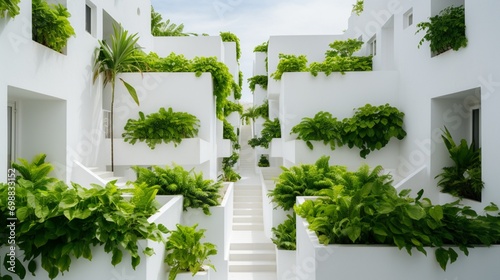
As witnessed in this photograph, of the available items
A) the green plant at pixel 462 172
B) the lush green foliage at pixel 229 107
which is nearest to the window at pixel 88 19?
the lush green foliage at pixel 229 107

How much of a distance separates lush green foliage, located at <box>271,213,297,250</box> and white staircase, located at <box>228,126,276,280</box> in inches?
45.0

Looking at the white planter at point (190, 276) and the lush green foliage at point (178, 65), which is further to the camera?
the lush green foliage at point (178, 65)

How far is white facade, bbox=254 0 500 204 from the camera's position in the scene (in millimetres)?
6730

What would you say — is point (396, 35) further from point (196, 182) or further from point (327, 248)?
point (327, 248)

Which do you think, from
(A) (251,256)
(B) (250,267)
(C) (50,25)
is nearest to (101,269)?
(C) (50,25)

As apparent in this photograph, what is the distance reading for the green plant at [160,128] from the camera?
10.8 m

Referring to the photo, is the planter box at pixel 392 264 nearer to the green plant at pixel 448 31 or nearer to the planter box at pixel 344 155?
the green plant at pixel 448 31

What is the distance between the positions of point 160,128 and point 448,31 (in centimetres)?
708

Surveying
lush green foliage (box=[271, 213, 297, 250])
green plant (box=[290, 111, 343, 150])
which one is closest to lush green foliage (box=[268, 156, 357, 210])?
lush green foliage (box=[271, 213, 297, 250])

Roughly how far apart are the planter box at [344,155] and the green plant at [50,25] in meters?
6.02

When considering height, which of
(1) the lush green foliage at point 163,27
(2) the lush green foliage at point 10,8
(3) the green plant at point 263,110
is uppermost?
(1) the lush green foliage at point 163,27

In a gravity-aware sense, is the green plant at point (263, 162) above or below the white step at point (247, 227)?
above

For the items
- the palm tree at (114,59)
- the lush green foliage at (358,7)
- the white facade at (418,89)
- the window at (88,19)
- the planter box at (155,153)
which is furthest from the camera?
the lush green foliage at (358,7)

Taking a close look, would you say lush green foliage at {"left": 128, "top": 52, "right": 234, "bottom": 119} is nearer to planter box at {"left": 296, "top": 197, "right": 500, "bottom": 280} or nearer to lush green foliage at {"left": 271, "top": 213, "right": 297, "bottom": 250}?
lush green foliage at {"left": 271, "top": 213, "right": 297, "bottom": 250}
